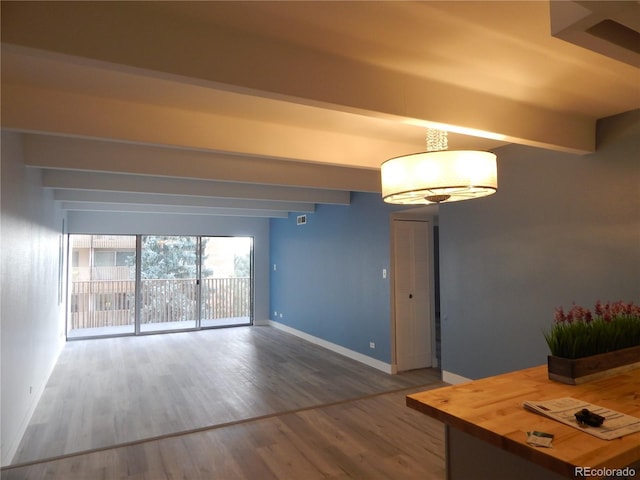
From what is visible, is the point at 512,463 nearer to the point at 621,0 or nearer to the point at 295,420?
the point at 621,0

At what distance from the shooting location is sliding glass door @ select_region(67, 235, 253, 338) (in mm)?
7805

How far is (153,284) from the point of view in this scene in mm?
8086

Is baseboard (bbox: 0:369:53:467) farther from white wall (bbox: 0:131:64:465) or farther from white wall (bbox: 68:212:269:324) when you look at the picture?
white wall (bbox: 68:212:269:324)

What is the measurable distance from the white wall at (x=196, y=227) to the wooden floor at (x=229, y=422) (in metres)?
2.68

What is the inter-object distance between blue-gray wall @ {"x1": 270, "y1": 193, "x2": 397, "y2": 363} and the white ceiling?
2159 millimetres

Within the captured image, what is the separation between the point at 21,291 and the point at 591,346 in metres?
4.07

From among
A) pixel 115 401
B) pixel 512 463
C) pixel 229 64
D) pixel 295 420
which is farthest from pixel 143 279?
pixel 512 463

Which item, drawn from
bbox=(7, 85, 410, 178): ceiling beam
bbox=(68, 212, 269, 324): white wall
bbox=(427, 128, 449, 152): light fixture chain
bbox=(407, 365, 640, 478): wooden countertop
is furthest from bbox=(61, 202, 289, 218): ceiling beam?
bbox=(407, 365, 640, 478): wooden countertop

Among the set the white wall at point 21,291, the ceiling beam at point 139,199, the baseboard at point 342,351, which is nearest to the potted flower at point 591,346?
the baseboard at point 342,351

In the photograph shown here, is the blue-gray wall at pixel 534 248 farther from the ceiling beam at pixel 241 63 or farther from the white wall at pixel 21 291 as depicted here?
the white wall at pixel 21 291

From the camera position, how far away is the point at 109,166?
351 centimetres

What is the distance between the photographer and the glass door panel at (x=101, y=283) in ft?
25.5

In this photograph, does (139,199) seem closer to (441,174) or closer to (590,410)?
(441,174)

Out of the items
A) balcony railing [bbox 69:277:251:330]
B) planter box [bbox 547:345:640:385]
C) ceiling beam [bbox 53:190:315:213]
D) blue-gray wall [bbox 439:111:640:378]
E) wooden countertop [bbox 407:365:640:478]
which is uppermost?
ceiling beam [bbox 53:190:315:213]
